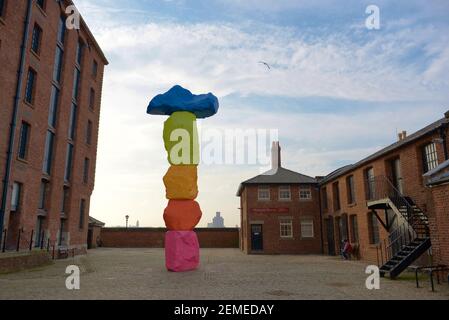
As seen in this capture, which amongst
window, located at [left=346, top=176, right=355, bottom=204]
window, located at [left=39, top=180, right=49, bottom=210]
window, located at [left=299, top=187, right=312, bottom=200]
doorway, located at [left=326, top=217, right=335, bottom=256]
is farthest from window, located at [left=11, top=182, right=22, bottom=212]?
doorway, located at [left=326, top=217, right=335, bottom=256]

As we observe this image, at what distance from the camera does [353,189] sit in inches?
974

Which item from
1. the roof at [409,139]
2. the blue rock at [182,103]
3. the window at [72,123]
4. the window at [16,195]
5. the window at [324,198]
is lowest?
the window at [16,195]

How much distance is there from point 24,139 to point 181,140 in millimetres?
9705

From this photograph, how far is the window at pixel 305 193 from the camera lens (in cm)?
3127

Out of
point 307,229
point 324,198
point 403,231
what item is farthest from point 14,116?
point 324,198

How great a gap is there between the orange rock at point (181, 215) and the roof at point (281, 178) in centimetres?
1535

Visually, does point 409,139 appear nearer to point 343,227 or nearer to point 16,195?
point 343,227

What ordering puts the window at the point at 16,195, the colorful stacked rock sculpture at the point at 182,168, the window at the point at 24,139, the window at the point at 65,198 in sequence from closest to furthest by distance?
the colorful stacked rock sculpture at the point at 182,168, the window at the point at 16,195, the window at the point at 24,139, the window at the point at 65,198

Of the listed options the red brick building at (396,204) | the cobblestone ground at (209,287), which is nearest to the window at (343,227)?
the red brick building at (396,204)

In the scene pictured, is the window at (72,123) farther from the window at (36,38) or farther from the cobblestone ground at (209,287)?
the cobblestone ground at (209,287)

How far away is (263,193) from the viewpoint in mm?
31562
